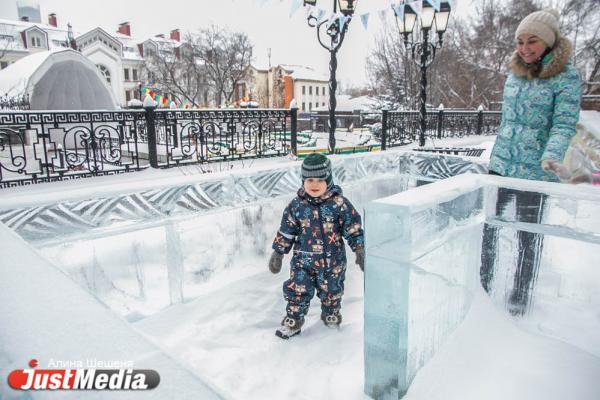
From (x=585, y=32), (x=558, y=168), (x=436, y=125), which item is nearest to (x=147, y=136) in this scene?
(x=558, y=168)

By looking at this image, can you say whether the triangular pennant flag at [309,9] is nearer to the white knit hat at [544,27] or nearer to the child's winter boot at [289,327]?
the white knit hat at [544,27]

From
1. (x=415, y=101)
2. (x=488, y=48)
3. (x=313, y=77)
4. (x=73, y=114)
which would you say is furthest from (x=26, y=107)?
(x=313, y=77)

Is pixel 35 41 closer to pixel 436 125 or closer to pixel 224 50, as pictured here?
pixel 224 50

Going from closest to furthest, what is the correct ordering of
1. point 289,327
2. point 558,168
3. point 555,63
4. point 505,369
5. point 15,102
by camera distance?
point 505,369
point 558,168
point 555,63
point 289,327
point 15,102

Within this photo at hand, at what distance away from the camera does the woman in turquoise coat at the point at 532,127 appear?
6.55 ft

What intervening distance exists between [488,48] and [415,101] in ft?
23.1

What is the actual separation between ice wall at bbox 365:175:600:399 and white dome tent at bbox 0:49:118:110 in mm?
14190

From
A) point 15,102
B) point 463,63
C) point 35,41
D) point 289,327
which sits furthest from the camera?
point 35,41

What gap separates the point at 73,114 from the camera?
610 centimetres

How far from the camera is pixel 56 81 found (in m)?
13.1

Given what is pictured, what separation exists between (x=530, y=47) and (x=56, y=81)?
1491cm

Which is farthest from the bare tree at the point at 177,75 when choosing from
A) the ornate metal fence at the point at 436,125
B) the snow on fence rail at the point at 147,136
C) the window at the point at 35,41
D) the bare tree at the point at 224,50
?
the ornate metal fence at the point at 436,125

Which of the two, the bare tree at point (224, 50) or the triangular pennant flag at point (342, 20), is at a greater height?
the bare tree at point (224, 50)

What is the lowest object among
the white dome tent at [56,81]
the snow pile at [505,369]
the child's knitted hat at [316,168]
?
the snow pile at [505,369]
